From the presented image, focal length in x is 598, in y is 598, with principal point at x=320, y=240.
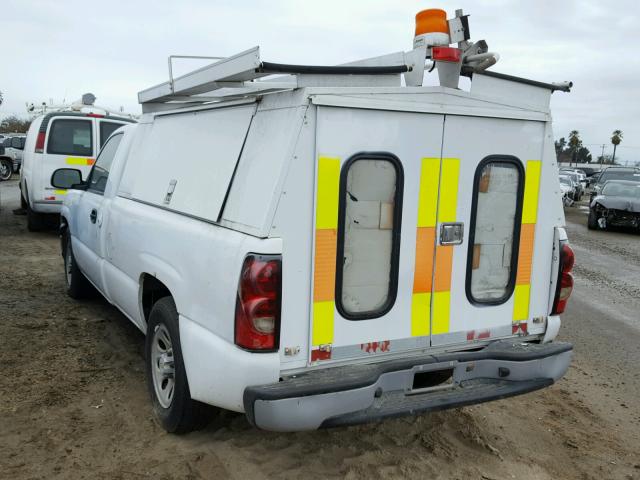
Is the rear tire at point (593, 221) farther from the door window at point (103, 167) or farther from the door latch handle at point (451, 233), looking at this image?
the door latch handle at point (451, 233)

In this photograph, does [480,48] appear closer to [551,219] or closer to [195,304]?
[551,219]

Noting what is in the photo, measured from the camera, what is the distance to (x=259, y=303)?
9.25 feet

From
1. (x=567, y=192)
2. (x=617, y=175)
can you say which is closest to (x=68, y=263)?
(x=567, y=192)

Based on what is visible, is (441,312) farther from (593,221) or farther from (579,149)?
(579,149)

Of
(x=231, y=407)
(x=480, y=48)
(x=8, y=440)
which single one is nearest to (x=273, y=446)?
(x=231, y=407)

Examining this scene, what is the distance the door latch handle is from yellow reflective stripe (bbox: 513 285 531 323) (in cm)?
58

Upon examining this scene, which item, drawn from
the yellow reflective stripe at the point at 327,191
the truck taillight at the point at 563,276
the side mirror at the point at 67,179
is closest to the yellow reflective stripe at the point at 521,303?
the truck taillight at the point at 563,276

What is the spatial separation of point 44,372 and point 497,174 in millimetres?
3556

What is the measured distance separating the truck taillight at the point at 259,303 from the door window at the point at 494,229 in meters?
1.23

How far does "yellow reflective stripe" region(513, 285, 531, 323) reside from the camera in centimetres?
363

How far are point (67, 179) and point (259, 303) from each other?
371 centimetres

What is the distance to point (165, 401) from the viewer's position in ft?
12.2

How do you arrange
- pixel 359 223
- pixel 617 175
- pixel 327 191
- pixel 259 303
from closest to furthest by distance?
1. pixel 259 303
2. pixel 327 191
3. pixel 359 223
4. pixel 617 175

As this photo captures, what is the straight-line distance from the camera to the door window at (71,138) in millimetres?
10539
